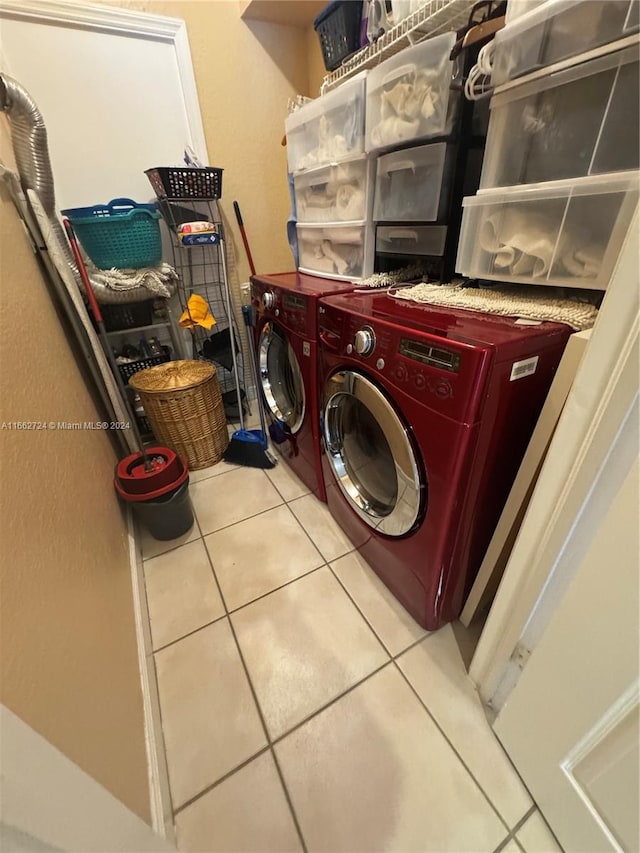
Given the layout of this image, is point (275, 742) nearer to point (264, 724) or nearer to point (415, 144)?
point (264, 724)

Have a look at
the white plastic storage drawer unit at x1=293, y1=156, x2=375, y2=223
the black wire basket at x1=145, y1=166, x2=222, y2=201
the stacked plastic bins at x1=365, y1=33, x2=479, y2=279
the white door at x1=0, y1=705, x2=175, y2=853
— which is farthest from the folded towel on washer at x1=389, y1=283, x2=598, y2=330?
the black wire basket at x1=145, y1=166, x2=222, y2=201

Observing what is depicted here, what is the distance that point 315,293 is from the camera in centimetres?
110

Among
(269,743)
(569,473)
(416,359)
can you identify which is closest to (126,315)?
(416,359)

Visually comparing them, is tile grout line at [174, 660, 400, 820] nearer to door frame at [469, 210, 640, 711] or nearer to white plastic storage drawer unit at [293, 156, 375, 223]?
door frame at [469, 210, 640, 711]

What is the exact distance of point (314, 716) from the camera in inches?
36.2

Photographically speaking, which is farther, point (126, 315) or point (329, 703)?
point (126, 315)

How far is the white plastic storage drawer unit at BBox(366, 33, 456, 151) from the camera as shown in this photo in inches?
34.4

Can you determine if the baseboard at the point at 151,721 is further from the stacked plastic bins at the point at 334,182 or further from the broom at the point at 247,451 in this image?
the stacked plastic bins at the point at 334,182

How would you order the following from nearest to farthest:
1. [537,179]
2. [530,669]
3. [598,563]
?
[598,563] < [530,669] < [537,179]

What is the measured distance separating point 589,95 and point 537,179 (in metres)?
0.14

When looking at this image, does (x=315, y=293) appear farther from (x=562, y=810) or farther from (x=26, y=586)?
(x=562, y=810)

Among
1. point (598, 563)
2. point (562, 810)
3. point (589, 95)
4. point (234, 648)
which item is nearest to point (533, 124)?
point (589, 95)

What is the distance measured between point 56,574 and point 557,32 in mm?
1408

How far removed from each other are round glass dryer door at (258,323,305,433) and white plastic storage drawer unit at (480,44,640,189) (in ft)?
2.80
